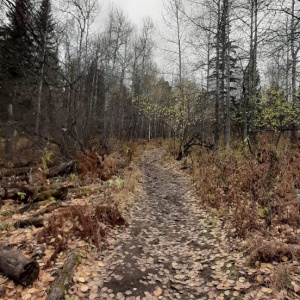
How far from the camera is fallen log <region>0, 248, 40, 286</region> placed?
3.39m

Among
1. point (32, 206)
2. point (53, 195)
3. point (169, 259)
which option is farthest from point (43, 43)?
point (53, 195)

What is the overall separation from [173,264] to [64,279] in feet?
5.64

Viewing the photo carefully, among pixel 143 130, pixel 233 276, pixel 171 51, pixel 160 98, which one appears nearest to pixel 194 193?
pixel 233 276

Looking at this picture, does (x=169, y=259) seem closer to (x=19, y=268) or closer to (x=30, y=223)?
(x=19, y=268)

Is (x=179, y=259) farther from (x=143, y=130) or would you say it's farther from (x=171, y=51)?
(x=143, y=130)

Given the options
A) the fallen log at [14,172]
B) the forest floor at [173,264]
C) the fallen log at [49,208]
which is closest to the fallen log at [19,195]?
the fallen log at [49,208]

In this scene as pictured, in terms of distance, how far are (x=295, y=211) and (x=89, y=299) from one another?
4.05m

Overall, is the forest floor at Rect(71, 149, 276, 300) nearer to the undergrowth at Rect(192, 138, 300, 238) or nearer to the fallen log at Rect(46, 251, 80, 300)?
the fallen log at Rect(46, 251, 80, 300)

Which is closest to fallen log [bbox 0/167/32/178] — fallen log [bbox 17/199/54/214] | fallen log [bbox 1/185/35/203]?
fallen log [bbox 1/185/35/203]

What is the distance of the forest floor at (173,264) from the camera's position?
11.1 ft

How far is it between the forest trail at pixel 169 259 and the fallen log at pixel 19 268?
38.6 inches

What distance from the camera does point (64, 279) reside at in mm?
3393

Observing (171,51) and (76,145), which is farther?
(171,51)

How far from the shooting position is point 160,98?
28.5m
